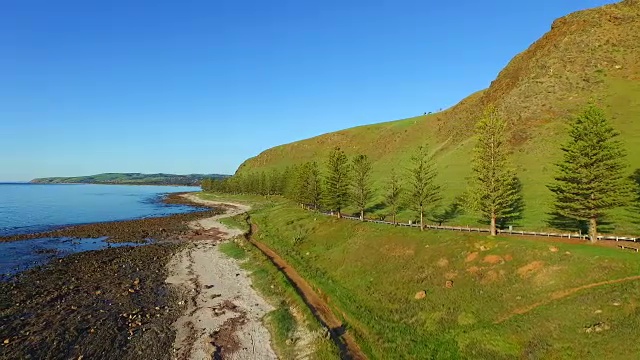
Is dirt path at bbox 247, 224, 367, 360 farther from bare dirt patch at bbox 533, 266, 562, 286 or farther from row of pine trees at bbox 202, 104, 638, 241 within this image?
row of pine trees at bbox 202, 104, 638, 241

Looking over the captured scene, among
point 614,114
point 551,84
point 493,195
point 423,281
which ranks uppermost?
point 551,84

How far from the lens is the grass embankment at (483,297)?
21078mm

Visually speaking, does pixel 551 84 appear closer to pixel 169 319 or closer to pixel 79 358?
pixel 169 319

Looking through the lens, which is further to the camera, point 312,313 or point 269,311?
point 269,311

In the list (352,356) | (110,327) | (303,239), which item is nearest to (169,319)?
(110,327)

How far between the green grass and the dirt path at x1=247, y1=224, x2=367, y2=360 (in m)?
0.81

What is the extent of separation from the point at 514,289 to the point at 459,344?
8039 millimetres

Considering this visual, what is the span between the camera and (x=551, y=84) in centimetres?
10250

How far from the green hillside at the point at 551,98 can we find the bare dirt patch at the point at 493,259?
852 inches

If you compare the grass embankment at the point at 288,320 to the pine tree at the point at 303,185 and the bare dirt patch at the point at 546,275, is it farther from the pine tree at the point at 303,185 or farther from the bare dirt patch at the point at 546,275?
the pine tree at the point at 303,185

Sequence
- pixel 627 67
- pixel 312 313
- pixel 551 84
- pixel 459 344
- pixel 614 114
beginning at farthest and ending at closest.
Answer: pixel 551 84 < pixel 627 67 < pixel 614 114 < pixel 312 313 < pixel 459 344

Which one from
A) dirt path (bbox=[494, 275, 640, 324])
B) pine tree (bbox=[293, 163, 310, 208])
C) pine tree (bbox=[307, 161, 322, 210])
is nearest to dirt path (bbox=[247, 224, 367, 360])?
dirt path (bbox=[494, 275, 640, 324])

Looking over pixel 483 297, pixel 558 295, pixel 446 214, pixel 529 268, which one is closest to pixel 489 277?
pixel 483 297

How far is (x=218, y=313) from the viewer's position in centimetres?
3278
